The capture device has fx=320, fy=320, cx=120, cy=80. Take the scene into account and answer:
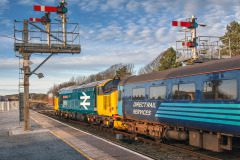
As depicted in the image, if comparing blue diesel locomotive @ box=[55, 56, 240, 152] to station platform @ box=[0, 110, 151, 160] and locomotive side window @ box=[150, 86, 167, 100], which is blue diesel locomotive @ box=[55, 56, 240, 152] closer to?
locomotive side window @ box=[150, 86, 167, 100]

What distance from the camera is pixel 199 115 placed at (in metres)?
12.0

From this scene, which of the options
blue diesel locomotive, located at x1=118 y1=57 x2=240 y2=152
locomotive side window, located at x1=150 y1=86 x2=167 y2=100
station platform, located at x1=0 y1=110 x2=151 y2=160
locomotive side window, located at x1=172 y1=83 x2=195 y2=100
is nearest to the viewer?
blue diesel locomotive, located at x1=118 y1=57 x2=240 y2=152

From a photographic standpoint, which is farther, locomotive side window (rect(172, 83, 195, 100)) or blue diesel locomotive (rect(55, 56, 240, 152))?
locomotive side window (rect(172, 83, 195, 100))

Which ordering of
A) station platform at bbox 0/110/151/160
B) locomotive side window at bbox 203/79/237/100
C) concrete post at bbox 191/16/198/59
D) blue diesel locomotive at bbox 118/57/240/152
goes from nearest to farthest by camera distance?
1. locomotive side window at bbox 203/79/237/100
2. blue diesel locomotive at bbox 118/57/240/152
3. station platform at bbox 0/110/151/160
4. concrete post at bbox 191/16/198/59

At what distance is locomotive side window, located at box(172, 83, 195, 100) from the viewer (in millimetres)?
12592

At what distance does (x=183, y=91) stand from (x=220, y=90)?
2.36 metres

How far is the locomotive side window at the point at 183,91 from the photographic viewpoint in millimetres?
12592

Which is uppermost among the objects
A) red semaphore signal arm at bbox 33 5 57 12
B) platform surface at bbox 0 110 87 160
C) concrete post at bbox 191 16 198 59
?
red semaphore signal arm at bbox 33 5 57 12

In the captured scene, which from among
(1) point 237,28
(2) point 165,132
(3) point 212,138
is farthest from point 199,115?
(1) point 237,28

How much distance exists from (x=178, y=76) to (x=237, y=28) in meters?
27.8

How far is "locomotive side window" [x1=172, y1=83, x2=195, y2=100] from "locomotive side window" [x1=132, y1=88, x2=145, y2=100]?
10.6 feet

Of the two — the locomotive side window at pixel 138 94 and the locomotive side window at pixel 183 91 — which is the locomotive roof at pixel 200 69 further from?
the locomotive side window at pixel 138 94

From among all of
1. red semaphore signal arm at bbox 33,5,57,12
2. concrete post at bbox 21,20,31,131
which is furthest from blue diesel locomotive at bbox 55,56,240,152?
red semaphore signal arm at bbox 33,5,57,12

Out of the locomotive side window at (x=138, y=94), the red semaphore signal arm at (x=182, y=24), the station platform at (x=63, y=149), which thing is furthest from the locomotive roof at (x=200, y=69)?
the red semaphore signal arm at (x=182, y=24)
